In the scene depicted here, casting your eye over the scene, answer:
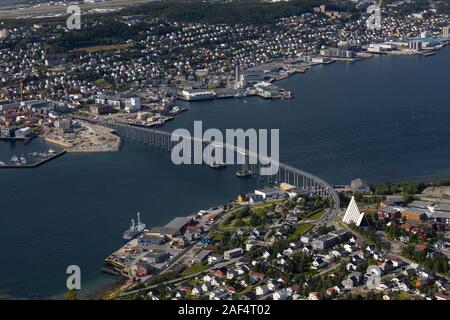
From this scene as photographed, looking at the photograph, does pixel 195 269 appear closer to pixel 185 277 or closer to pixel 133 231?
pixel 185 277

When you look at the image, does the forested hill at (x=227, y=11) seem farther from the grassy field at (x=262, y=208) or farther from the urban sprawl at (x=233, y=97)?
the grassy field at (x=262, y=208)

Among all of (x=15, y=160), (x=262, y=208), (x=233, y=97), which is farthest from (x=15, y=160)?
(x=233, y=97)

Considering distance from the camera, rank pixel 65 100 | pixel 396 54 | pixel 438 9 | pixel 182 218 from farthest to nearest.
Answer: pixel 438 9, pixel 396 54, pixel 65 100, pixel 182 218

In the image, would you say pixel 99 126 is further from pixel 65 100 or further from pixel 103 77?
pixel 103 77

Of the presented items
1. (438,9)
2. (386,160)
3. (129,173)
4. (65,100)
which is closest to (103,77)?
(65,100)

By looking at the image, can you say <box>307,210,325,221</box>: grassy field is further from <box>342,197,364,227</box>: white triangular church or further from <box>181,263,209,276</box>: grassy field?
<box>181,263,209,276</box>: grassy field

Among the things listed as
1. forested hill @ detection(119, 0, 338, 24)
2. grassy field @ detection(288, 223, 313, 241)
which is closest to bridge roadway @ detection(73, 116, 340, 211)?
grassy field @ detection(288, 223, 313, 241)
